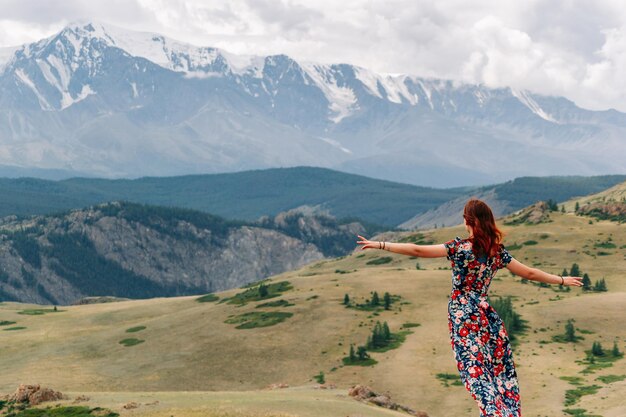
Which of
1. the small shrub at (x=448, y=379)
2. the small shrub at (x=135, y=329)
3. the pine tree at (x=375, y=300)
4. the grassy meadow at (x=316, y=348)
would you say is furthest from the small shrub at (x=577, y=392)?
the small shrub at (x=135, y=329)

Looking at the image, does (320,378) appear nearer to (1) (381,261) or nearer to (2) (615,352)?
(2) (615,352)

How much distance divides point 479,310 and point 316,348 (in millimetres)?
72332

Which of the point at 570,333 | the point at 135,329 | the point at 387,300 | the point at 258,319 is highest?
the point at 387,300

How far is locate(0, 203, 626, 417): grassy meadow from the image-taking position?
50.4 m

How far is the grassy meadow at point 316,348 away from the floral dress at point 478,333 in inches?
688

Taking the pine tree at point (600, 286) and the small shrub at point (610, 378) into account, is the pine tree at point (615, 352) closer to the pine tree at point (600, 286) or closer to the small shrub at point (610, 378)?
the small shrub at point (610, 378)

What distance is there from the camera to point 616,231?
152m

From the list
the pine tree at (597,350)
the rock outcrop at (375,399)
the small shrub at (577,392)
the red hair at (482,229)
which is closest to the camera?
the red hair at (482,229)

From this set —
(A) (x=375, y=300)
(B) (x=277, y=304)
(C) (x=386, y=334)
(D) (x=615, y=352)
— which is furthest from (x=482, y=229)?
(B) (x=277, y=304)

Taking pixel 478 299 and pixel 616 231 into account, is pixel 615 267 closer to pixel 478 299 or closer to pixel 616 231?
pixel 616 231

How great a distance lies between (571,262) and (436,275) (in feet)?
89.8

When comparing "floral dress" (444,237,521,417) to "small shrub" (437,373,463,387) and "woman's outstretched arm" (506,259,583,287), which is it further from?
"small shrub" (437,373,463,387)

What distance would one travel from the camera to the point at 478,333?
18.7m

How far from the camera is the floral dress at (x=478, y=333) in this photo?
18484 mm
